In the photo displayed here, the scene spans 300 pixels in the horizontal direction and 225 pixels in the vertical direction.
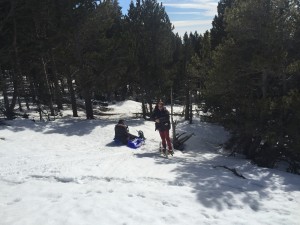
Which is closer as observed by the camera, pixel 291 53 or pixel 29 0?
pixel 291 53

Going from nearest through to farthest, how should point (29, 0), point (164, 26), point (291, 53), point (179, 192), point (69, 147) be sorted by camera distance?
1. point (179, 192)
2. point (69, 147)
3. point (291, 53)
4. point (29, 0)
5. point (164, 26)

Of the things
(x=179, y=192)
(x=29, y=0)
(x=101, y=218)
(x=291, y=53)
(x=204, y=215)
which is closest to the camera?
(x=101, y=218)

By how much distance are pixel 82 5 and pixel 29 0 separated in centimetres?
412

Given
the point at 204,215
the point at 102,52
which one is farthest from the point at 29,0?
the point at 204,215

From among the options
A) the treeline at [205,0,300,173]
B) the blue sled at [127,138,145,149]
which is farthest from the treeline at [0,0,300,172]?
the blue sled at [127,138,145,149]

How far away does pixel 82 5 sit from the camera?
2170cm

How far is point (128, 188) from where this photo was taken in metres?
8.97

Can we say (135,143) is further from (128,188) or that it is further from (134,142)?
(128,188)

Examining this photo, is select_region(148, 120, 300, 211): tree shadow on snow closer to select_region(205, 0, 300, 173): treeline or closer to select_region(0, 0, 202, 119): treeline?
select_region(205, 0, 300, 173): treeline

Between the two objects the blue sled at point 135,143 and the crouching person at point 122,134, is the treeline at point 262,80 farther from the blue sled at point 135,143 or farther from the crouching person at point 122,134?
the crouching person at point 122,134

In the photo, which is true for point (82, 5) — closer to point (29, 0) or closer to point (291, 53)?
point (29, 0)

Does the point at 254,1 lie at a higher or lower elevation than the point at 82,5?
lower

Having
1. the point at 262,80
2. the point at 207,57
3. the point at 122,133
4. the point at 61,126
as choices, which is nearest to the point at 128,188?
the point at 122,133

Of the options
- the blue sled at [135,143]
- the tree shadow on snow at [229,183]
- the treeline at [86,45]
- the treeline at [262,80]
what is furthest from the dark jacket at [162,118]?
the treeline at [86,45]
